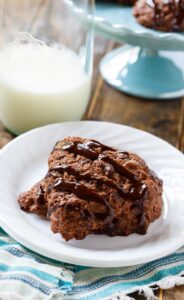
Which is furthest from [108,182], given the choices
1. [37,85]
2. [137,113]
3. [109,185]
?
[137,113]

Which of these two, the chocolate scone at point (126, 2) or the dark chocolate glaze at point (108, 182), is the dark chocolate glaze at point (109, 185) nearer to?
the dark chocolate glaze at point (108, 182)

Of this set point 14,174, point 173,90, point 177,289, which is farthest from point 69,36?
point 177,289

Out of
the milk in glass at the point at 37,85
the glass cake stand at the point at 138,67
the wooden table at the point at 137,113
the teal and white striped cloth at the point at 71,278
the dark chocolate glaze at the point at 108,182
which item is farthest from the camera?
the glass cake stand at the point at 138,67

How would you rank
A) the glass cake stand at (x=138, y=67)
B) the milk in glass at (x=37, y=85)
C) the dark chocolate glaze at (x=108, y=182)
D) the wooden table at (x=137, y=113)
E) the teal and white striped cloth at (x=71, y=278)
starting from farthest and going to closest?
1. the glass cake stand at (x=138, y=67)
2. the wooden table at (x=137, y=113)
3. the milk in glass at (x=37, y=85)
4. the dark chocolate glaze at (x=108, y=182)
5. the teal and white striped cloth at (x=71, y=278)

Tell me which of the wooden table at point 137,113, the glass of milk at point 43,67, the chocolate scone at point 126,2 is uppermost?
the chocolate scone at point 126,2

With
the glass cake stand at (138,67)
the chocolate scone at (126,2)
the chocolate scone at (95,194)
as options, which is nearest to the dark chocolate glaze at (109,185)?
the chocolate scone at (95,194)

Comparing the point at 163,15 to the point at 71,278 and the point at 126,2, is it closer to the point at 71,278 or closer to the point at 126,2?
the point at 126,2

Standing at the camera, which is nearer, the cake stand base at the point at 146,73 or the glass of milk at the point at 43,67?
the glass of milk at the point at 43,67

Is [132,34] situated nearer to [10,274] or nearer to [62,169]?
[62,169]

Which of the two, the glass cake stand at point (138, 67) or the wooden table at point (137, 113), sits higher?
the glass cake stand at point (138, 67)
